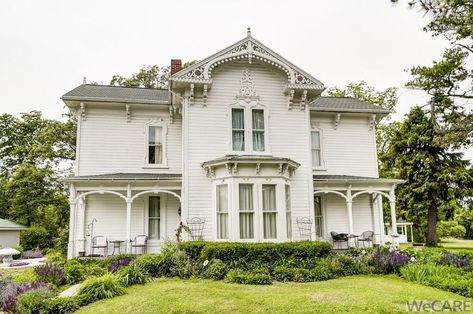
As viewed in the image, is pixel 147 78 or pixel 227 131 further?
pixel 147 78

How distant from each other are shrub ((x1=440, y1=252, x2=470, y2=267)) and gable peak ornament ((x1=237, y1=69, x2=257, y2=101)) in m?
8.45

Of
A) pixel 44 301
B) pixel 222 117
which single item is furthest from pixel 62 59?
pixel 44 301

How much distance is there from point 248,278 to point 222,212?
3326mm

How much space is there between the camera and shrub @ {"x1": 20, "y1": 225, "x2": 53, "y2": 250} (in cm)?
2340

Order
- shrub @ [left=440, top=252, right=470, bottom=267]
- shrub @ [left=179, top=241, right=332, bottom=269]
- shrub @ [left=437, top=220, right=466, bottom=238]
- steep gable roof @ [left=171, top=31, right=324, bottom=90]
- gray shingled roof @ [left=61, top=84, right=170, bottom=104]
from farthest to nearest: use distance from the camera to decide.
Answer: shrub @ [left=437, top=220, right=466, bottom=238] < gray shingled roof @ [left=61, top=84, right=170, bottom=104] < steep gable roof @ [left=171, top=31, right=324, bottom=90] < shrub @ [left=179, top=241, right=332, bottom=269] < shrub @ [left=440, top=252, right=470, bottom=267]

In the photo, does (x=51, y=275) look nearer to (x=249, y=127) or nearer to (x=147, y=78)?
(x=249, y=127)

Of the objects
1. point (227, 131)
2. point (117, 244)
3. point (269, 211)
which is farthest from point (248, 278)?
point (117, 244)

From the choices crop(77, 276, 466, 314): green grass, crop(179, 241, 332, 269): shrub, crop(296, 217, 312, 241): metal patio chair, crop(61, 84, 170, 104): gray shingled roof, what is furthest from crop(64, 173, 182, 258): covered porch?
crop(77, 276, 466, 314): green grass

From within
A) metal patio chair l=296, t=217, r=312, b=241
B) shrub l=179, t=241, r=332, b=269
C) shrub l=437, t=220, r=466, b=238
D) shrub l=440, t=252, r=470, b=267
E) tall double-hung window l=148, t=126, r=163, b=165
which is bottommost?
shrub l=437, t=220, r=466, b=238

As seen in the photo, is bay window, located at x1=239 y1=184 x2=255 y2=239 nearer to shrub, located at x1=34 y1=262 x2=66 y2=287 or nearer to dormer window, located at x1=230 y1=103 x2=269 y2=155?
dormer window, located at x1=230 y1=103 x2=269 y2=155

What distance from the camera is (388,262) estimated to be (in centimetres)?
1062

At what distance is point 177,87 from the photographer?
1310 cm

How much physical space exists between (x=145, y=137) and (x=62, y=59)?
14578mm

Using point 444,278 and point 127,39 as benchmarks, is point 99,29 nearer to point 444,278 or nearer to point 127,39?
point 127,39
